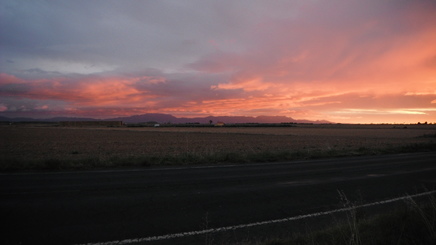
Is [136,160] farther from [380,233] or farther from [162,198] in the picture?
[380,233]

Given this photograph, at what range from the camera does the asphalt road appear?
16.8 ft

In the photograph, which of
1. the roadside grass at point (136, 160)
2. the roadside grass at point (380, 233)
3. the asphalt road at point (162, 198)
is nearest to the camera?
the roadside grass at point (380, 233)

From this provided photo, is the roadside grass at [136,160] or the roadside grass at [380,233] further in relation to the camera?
the roadside grass at [136,160]

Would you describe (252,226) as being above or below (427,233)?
below

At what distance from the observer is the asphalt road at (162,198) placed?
5117mm

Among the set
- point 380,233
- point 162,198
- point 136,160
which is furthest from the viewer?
point 136,160

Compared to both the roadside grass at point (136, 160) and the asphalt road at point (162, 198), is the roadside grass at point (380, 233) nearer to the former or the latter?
the asphalt road at point (162, 198)

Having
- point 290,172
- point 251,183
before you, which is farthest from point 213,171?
point 290,172

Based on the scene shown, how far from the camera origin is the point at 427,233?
4.30 m

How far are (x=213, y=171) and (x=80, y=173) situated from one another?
18.6 feet

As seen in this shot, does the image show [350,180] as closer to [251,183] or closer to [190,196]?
[251,183]

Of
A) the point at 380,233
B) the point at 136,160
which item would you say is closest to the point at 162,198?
the point at 380,233

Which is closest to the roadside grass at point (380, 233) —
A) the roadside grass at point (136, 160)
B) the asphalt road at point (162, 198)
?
the asphalt road at point (162, 198)

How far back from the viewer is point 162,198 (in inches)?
279
